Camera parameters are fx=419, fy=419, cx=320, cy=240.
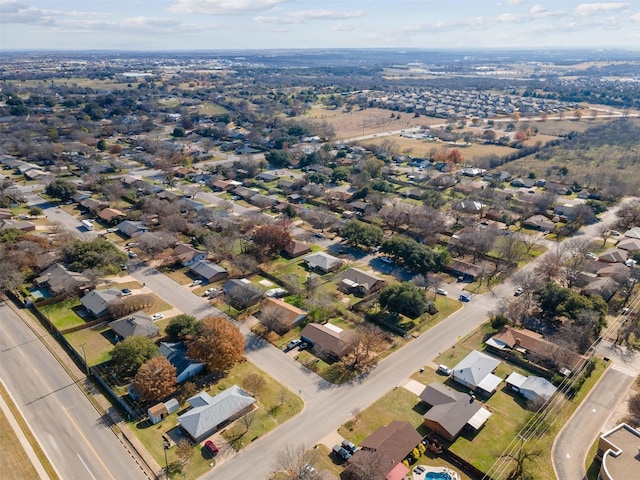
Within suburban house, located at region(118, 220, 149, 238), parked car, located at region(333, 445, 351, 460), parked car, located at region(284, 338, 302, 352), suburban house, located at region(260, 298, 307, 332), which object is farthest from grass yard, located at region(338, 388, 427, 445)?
suburban house, located at region(118, 220, 149, 238)

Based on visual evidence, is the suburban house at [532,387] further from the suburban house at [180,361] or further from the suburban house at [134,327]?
the suburban house at [134,327]

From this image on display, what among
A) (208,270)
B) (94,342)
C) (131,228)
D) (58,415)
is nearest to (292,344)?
(208,270)

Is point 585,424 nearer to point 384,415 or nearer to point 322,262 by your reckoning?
point 384,415

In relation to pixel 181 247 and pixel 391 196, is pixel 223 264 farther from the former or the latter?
pixel 391 196

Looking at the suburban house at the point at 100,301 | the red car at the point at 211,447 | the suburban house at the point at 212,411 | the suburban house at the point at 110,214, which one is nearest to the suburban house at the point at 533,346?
the suburban house at the point at 212,411

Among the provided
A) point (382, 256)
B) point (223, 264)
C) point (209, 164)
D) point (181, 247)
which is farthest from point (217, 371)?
point (209, 164)

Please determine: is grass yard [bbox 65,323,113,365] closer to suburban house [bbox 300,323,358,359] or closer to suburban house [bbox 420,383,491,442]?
suburban house [bbox 300,323,358,359]

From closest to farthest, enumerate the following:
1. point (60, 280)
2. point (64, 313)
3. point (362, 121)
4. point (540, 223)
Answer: point (64, 313)
point (60, 280)
point (540, 223)
point (362, 121)
